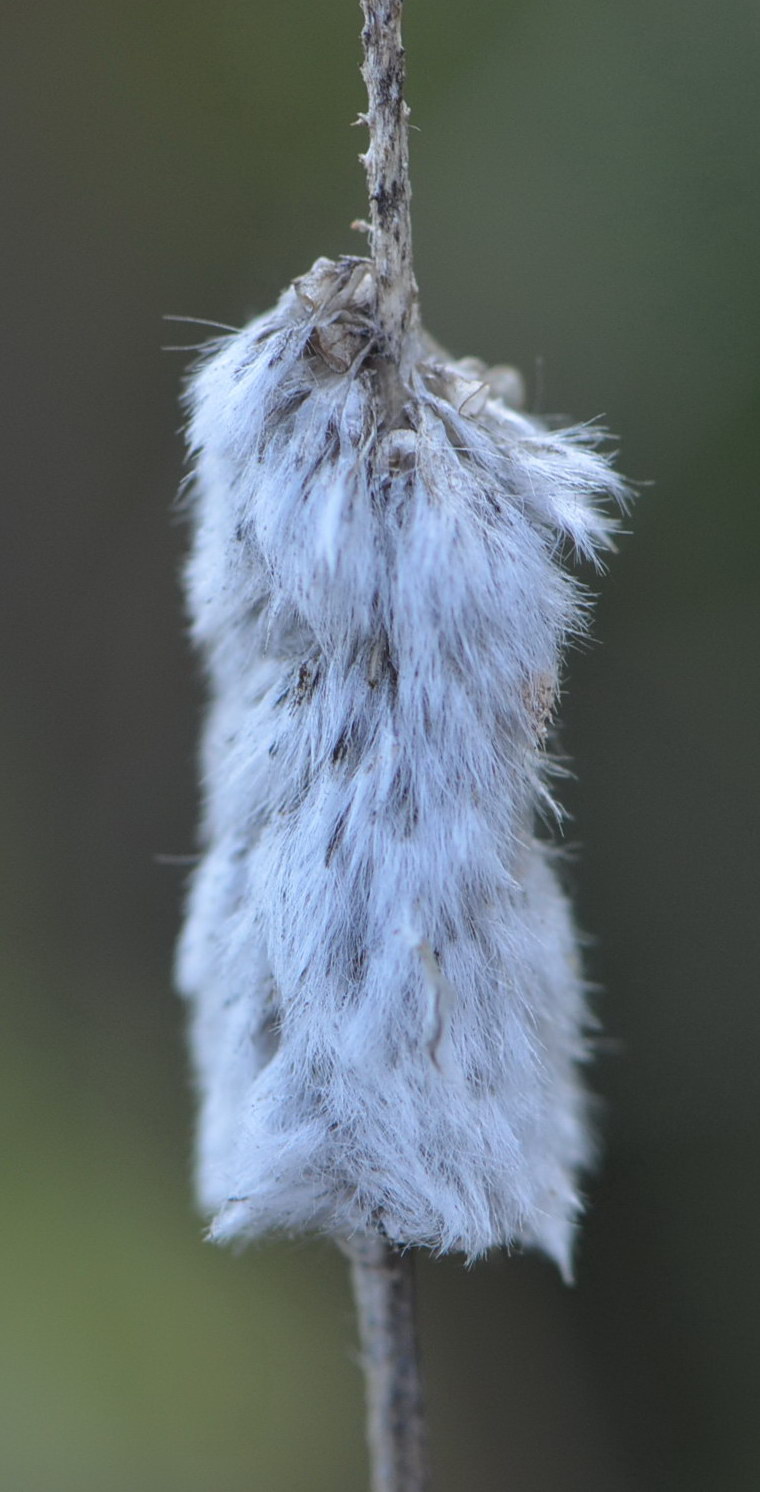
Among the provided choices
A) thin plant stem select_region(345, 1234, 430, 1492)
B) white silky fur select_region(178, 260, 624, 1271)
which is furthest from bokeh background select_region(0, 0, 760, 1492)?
white silky fur select_region(178, 260, 624, 1271)

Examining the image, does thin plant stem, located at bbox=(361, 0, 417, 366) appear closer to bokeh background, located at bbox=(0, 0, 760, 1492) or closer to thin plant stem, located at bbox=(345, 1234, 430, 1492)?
thin plant stem, located at bbox=(345, 1234, 430, 1492)

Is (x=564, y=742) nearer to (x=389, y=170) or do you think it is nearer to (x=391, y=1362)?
(x=391, y=1362)

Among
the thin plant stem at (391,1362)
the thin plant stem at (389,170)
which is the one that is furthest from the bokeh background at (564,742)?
the thin plant stem at (389,170)

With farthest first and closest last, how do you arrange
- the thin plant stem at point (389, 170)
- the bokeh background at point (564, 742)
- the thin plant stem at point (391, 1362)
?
the bokeh background at point (564, 742) < the thin plant stem at point (391, 1362) < the thin plant stem at point (389, 170)

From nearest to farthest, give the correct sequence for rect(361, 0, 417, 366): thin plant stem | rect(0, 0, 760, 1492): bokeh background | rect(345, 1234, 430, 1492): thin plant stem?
rect(361, 0, 417, 366): thin plant stem → rect(345, 1234, 430, 1492): thin plant stem → rect(0, 0, 760, 1492): bokeh background

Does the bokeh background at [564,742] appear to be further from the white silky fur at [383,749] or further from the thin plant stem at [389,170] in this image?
the thin plant stem at [389,170]

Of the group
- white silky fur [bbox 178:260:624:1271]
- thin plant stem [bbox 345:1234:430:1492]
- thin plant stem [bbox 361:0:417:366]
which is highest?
thin plant stem [bbox 361:0:417:366]
